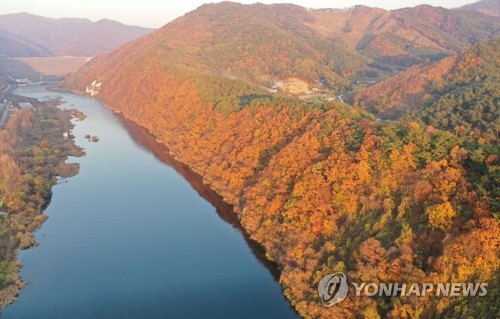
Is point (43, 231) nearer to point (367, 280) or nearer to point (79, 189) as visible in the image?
point (79, 189)

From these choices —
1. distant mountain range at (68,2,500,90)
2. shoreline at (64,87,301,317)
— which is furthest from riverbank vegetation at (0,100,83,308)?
distant mountain range at (68,2,500,90)

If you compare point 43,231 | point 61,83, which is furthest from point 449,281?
point 61,83

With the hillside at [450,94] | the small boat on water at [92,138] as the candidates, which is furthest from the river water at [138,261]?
the hillside at [450,94]

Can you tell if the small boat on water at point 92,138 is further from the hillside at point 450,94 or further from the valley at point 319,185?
the hillside at point 450,94

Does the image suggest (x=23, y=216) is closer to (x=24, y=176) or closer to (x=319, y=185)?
(x=24, y=176)

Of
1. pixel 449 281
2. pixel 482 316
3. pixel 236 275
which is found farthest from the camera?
pixel 236 275

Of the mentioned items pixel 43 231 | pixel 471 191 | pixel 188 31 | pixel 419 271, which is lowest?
pixel 43 231

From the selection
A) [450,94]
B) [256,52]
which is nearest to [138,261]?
[450,94]

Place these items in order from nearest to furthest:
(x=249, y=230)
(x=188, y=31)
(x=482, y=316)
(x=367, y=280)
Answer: (x=482, y=316), (x=367, y=280), (x=249, y=230), (x=188, y=31)
